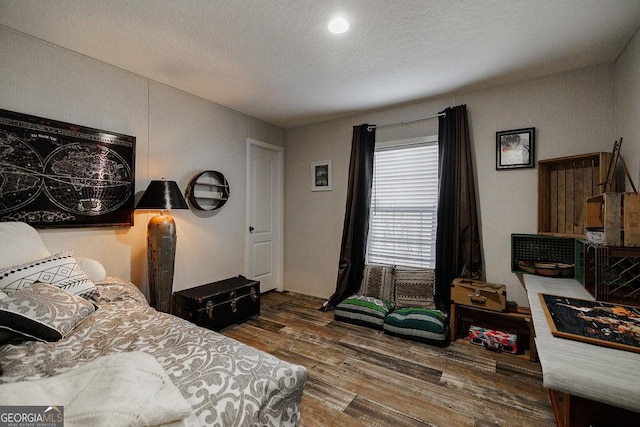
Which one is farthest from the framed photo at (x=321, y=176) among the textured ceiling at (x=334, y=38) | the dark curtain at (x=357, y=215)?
the textured ceiling at (x=334, y=38)

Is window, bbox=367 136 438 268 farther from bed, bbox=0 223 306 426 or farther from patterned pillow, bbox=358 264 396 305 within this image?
bed, bbox=0 223 306 426

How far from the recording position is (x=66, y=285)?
1.73 m

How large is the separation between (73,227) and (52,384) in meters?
2.08

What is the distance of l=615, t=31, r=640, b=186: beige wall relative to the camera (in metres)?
1.94

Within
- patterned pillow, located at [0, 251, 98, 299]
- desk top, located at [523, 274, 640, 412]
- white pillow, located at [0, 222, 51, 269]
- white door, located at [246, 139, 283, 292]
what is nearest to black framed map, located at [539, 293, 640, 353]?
desk top, located at [523, 274, 640, 412]

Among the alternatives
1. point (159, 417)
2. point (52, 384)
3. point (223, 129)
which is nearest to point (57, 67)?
point (223, 129)

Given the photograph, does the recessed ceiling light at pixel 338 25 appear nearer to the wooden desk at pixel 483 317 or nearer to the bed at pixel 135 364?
the bed at pixel 135 364

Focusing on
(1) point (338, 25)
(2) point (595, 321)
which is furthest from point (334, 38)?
(2) point (595, 321)

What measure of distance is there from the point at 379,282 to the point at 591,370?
2.51 meters

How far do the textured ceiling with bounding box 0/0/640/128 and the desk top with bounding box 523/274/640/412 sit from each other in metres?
1.96

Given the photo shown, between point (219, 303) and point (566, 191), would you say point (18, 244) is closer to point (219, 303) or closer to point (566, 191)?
point (219, 303)

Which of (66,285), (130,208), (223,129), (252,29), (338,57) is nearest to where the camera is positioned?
(66,285)

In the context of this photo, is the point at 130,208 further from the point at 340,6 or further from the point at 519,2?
the point at 519,2

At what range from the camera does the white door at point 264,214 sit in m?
3.99
